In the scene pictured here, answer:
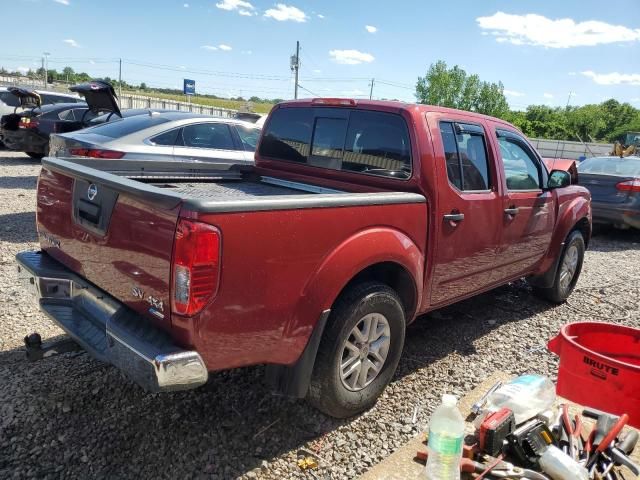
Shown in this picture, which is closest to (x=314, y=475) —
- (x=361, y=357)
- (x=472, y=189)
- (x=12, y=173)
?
(x=361, y=357)

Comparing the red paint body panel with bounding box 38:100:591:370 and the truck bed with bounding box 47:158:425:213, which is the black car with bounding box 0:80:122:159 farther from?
the red paint body panel with bounding box 38:100:591:370

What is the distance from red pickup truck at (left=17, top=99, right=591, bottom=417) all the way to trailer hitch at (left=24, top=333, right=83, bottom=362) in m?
0.17

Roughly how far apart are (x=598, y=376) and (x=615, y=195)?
25.3ft

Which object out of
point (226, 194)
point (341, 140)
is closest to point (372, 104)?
point (341, 140)

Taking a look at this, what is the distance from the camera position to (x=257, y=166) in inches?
171

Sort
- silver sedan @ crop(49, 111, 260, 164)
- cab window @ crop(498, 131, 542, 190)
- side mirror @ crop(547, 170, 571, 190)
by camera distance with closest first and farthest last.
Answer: cab window @ crop(498, 131, 542, 190) → side mirror @ crop(547, 170, 571, 190) → silver sedan @ crop(49, 111, 260, 164)

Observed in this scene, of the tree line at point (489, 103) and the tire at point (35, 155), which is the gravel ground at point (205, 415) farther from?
the tree line at point (489, 103)

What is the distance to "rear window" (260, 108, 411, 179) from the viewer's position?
347 cm

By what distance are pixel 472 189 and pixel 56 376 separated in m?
3.14

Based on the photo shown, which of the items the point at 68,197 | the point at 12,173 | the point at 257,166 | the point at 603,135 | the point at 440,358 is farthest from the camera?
the point at 603,135

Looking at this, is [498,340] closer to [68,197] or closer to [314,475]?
[314,475]

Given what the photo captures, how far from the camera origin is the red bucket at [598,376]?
2.54 m

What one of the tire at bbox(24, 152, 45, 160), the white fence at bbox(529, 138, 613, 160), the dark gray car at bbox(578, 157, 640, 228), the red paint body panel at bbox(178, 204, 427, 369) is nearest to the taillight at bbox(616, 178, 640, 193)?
the dark gray car at bbox(578, 157, 640, 228)

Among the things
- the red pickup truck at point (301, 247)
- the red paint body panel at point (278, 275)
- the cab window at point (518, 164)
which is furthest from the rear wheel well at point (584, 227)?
the red paint body panel at point (278, 275)
